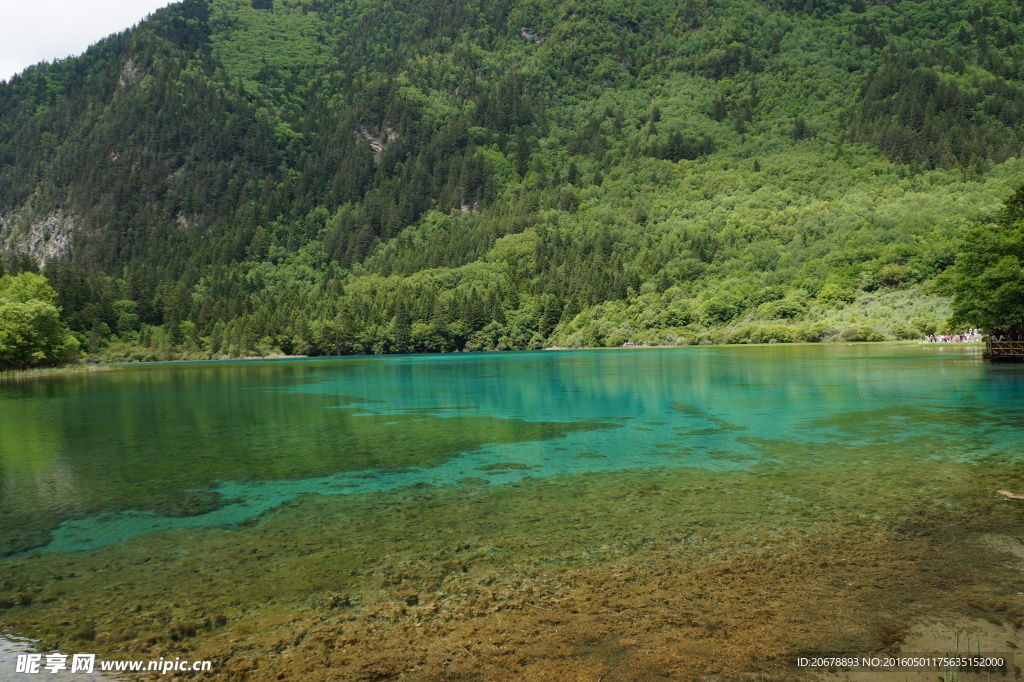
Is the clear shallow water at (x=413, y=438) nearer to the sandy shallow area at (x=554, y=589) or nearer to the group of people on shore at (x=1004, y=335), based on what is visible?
the sandy shallow area at (x=554, y=589)

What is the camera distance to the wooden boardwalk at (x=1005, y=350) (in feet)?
186

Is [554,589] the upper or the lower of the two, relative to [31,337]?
lower

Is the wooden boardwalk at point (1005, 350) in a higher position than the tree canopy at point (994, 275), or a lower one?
lower

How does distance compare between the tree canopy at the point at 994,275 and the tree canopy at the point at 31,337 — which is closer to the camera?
the tree canopy at the point at 994,275

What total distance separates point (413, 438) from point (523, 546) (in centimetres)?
1480

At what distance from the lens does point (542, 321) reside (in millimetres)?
173875

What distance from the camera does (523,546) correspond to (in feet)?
37.2

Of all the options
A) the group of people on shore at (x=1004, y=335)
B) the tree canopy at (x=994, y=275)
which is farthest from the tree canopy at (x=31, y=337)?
the group of people on shore at (x=1004, y=335)

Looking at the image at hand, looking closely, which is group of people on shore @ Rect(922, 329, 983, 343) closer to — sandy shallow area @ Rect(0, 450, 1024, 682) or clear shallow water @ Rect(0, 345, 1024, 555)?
clear shallow water @ Rect(0, 345, 1024, 555)

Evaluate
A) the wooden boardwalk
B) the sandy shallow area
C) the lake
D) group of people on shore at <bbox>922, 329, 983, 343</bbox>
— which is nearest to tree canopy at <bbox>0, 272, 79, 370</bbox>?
the lake

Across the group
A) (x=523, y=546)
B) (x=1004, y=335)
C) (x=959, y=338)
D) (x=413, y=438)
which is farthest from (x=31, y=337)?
(x=959, y=338)

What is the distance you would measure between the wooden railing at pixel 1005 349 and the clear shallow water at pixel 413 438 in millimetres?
15916

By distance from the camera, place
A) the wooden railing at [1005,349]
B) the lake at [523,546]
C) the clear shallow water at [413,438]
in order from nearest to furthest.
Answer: the lake at [523,546] → the clear shallow water at [413,438] → the wooden railing at [1005,349]

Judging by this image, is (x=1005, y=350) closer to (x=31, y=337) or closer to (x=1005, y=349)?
(x=1005, y=349)
